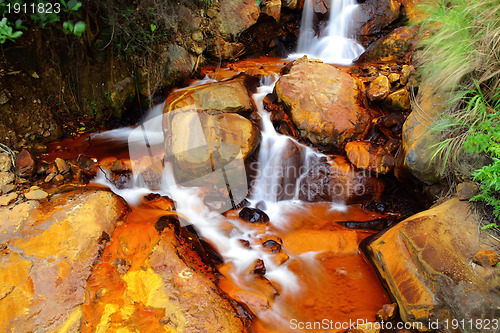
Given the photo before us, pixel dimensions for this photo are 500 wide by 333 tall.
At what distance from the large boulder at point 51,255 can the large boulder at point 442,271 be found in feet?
9.59

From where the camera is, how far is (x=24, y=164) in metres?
3.86

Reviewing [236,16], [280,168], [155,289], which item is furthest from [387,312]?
[236,16]

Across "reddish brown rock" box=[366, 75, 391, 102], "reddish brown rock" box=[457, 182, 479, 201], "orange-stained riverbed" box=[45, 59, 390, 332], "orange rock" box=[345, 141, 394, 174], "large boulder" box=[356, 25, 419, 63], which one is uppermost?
"large boulder" box=[356, 25, 419, 63]

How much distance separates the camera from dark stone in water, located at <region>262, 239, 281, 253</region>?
3744mm

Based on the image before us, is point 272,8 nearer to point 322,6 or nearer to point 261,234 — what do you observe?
point 322,6

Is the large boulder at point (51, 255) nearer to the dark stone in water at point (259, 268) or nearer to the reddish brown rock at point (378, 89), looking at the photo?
the dark stone in water at point (259, 268)

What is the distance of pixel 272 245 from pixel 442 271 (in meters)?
1.82

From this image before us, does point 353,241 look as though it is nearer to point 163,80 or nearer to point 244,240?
point 244,240

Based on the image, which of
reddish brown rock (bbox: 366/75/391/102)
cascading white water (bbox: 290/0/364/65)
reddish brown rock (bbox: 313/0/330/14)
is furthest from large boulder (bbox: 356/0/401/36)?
reddish brown rock (bbox: 366/75/391/102)

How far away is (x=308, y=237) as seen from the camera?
13.2 feet

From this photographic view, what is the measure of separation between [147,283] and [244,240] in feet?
4.65

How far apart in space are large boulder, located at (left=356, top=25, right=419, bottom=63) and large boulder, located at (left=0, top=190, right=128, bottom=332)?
5.97 m

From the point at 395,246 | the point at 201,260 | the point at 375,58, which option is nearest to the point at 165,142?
the point at 201,260

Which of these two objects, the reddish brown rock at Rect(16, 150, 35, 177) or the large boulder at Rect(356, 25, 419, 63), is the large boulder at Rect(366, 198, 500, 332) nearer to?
the large boulder at Rect(356, 25, 419, 63)
